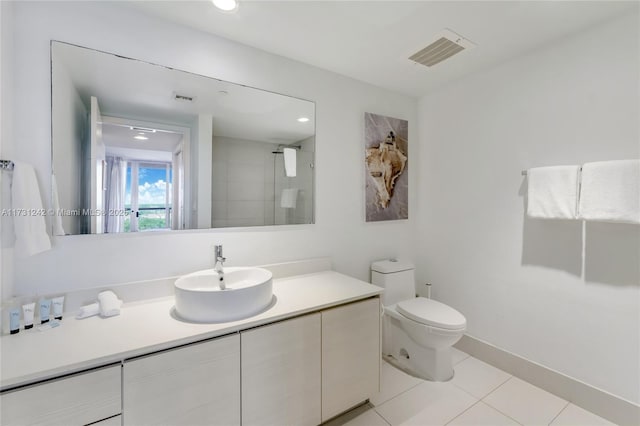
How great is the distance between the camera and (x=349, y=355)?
153cm

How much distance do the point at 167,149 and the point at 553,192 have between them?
7.61 feet

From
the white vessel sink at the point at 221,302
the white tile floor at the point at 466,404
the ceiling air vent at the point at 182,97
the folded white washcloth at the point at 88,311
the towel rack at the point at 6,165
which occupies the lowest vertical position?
the white tile floor at the point at 466,404

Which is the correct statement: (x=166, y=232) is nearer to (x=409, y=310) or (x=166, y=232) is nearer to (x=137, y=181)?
(x=137, y=181)

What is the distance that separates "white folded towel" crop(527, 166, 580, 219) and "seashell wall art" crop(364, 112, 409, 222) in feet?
3.21

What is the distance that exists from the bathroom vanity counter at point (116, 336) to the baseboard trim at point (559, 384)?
134 cm

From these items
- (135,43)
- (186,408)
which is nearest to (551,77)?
(135,43)

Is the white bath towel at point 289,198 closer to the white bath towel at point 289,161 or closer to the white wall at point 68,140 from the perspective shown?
the white bath towel at point 289,161

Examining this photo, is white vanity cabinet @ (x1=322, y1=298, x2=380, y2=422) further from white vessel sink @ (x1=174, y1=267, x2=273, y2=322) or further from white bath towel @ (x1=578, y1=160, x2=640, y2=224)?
white bath towel @ (x1=578, y1=160, x2=640, y2=224)

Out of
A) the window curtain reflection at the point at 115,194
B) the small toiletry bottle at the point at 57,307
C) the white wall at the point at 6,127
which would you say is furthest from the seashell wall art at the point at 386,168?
the white wall at the point at 6,127

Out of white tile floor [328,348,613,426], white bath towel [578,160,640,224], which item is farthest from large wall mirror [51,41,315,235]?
white bath towel [578,160,640,224]

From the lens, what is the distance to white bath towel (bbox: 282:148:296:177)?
6.42 ft

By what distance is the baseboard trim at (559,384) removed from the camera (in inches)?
60.6

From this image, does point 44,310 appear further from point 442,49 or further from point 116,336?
point 442,49

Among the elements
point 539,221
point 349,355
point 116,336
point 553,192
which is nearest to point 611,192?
point 553,192
